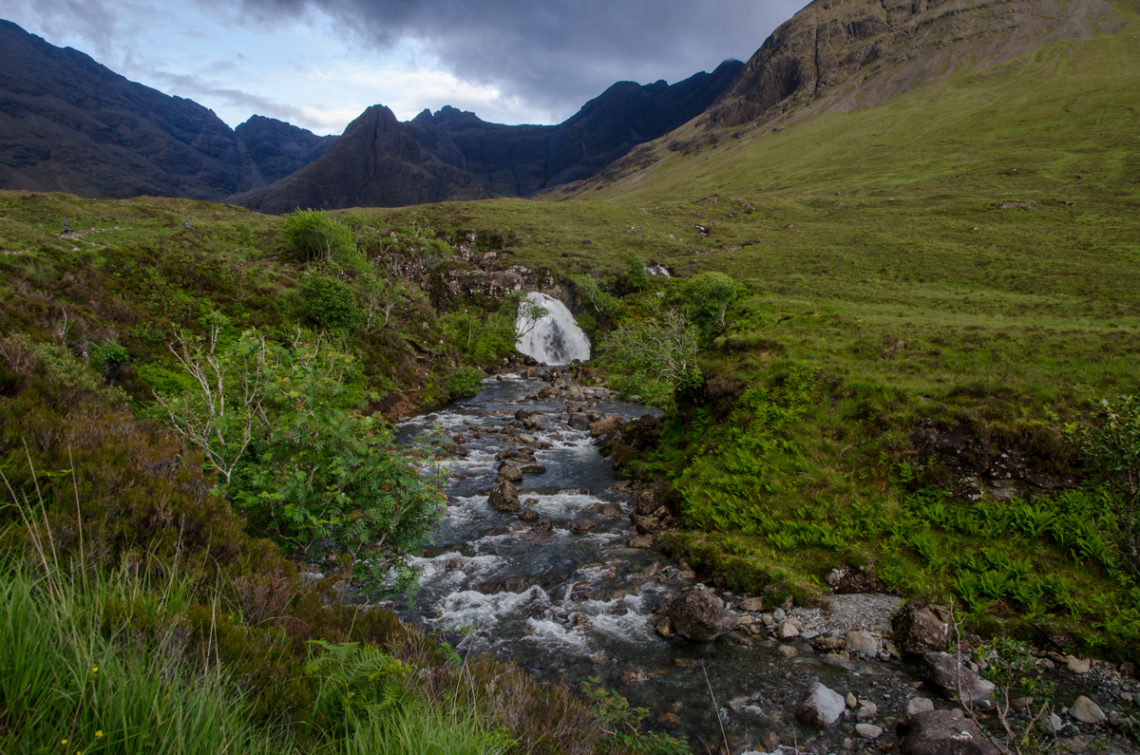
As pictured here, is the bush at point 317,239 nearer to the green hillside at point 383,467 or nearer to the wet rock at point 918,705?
the green hillside at point 383,467

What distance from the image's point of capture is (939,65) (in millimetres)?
187250

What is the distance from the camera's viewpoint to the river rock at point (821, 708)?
26.9 ft

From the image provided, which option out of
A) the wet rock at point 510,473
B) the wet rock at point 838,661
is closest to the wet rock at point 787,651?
the wet rock at point 838,661

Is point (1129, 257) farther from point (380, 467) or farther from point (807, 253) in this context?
point (380, 467)

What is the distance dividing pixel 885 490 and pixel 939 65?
814 feet

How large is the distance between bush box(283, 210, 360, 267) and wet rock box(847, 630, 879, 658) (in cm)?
4639

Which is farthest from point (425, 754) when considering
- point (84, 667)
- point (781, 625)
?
point (781, 625)

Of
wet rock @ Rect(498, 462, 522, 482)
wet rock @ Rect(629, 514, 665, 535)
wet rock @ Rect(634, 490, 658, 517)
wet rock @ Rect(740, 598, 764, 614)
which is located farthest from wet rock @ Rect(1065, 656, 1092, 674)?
wet rock @ Rect(498, 462, 522, 482)

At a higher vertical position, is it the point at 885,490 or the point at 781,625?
the point at 885,490

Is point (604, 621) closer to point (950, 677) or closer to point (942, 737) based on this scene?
point (942, 737)

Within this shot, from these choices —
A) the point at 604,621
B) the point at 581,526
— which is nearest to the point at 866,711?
the point at 604,621

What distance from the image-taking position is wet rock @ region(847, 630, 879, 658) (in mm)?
9758

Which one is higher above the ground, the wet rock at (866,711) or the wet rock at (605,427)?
the wet rock at (866,711)

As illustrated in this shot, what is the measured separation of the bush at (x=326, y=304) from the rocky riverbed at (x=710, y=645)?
17.0 meters
